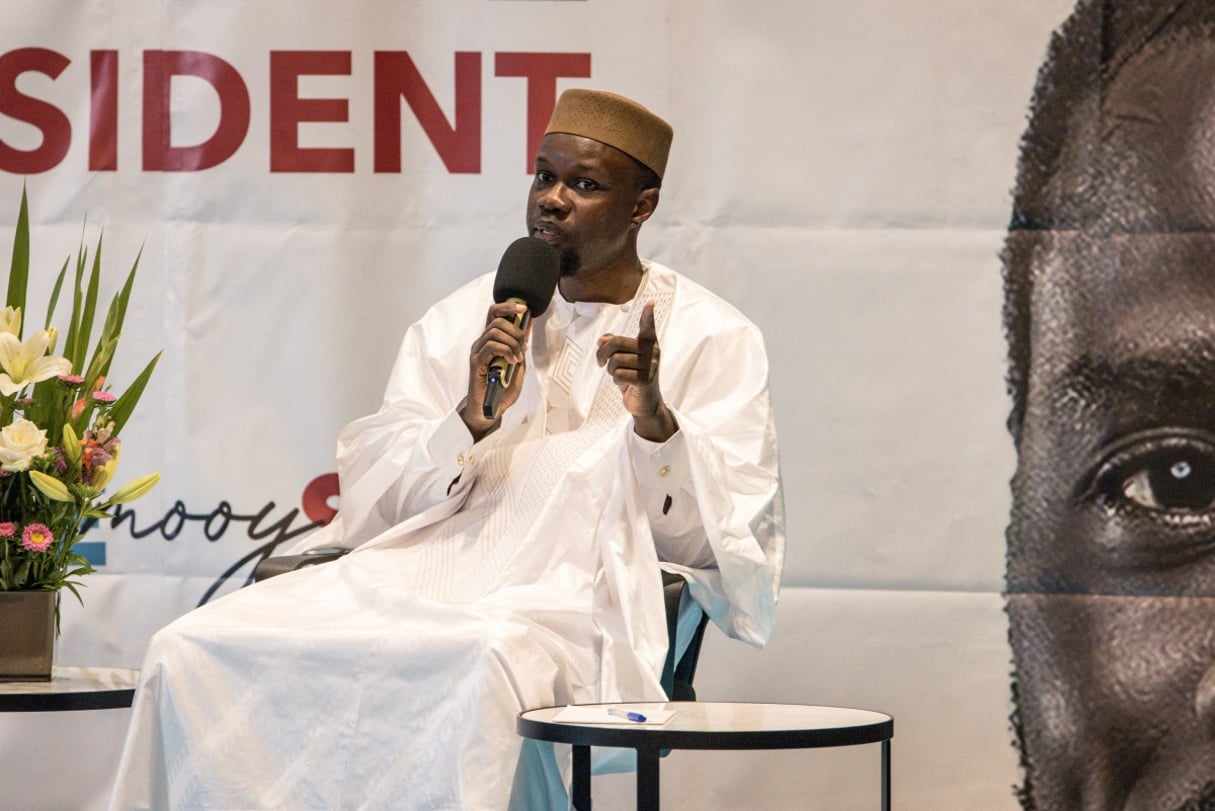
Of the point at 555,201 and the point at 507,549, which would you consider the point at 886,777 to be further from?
the point at 555,201

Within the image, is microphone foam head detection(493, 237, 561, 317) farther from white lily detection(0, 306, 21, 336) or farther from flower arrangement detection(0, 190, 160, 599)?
white lily detection(0, 306, 21, 336)

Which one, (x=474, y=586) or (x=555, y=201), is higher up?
(x=555, y=201)

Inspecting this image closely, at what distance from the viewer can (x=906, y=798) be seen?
4031mm

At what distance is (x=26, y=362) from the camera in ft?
10.2

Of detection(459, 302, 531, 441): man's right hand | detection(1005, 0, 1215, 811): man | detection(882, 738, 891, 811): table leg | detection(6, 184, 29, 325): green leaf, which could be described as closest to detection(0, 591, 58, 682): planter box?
detection(6, 184, 29, 325): green leaf

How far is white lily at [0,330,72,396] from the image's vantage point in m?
3.08

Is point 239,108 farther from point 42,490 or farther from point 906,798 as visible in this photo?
point 906,798

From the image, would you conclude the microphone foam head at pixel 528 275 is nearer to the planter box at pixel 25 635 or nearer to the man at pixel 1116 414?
the planter box at pixel 25 635

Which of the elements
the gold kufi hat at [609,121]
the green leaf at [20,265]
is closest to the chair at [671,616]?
the green leaf at [20,265]

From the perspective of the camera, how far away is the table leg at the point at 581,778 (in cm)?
241

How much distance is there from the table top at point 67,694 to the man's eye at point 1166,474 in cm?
238

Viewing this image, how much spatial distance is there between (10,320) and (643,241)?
1566 mm

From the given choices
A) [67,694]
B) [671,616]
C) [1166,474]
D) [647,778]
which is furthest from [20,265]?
[1166,474]

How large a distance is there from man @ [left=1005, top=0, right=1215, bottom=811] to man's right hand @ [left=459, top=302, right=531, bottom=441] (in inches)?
62.2
